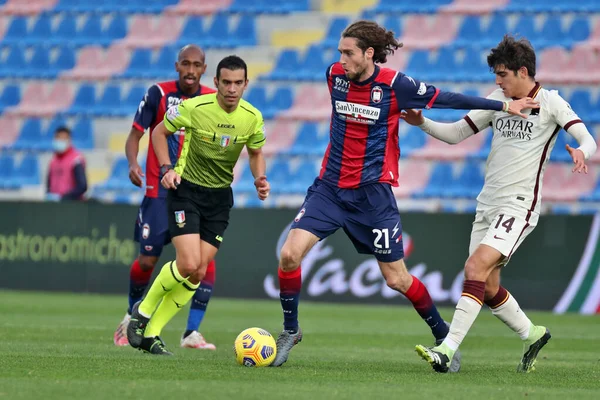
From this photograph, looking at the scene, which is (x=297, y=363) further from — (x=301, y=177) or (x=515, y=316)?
(x=301, y=177)

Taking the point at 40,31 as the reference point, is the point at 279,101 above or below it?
below

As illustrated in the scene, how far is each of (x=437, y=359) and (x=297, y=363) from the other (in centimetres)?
104

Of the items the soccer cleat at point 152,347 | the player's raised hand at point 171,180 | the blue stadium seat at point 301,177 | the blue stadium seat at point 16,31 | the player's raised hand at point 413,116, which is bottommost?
the soccer cleat at point 152,347

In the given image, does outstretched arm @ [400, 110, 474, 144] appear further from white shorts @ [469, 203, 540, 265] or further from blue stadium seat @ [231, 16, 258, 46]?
blue stadium seat @ [231, 16, 258, 46]

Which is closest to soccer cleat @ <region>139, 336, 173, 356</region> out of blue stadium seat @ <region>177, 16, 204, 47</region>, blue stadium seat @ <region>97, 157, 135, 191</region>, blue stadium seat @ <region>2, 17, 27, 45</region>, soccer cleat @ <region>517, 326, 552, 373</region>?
soccer cleat @ <region>517, 326, 552, 373</region>

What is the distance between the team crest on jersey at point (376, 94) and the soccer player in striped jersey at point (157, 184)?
2.10 metres

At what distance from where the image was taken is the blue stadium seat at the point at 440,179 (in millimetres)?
17469

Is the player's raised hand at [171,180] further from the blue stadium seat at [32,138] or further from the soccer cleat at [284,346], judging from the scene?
the blue stadium seat at [32,138]

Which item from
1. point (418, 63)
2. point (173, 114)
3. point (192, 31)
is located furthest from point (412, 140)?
point (173, 114)

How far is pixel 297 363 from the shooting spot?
7668 millimetres

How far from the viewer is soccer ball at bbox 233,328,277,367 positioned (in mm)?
7262

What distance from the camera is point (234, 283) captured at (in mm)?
15156

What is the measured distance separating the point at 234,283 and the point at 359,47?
7.98m

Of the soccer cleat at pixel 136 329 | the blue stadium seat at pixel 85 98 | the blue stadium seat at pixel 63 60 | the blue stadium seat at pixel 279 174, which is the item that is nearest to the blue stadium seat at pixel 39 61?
the blue stadium seat at pixel 63 60
